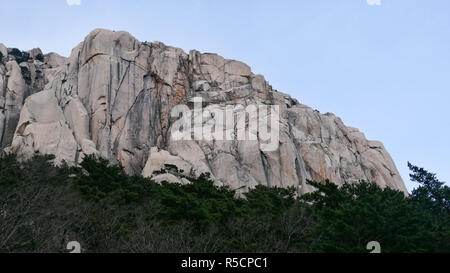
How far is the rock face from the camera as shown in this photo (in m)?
38.6

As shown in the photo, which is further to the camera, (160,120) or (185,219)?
(160,120)

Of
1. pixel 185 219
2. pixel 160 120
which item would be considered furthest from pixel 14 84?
pixel 185 219

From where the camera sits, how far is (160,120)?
45.8m

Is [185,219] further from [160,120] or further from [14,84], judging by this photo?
[14,84]

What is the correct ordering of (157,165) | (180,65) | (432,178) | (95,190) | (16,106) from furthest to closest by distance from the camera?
(180,65) → (16,106) → (157,165) → (432,178) → (95,190)

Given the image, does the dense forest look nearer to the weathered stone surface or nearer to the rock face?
the rock face

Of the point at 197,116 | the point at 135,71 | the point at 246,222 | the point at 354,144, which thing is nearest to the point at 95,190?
the point at 246,222

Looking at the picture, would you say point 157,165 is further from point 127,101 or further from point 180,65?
point 180,65

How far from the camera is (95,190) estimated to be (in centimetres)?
2030

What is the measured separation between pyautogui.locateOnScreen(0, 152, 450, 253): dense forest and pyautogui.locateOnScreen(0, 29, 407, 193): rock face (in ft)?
43.2

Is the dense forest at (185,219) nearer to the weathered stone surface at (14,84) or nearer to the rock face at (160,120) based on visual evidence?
the rock face at (160,120)

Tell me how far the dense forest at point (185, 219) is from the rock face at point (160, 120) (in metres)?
13.2

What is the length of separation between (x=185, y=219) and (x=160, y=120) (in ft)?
97.0

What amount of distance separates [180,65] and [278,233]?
35.3 metres
